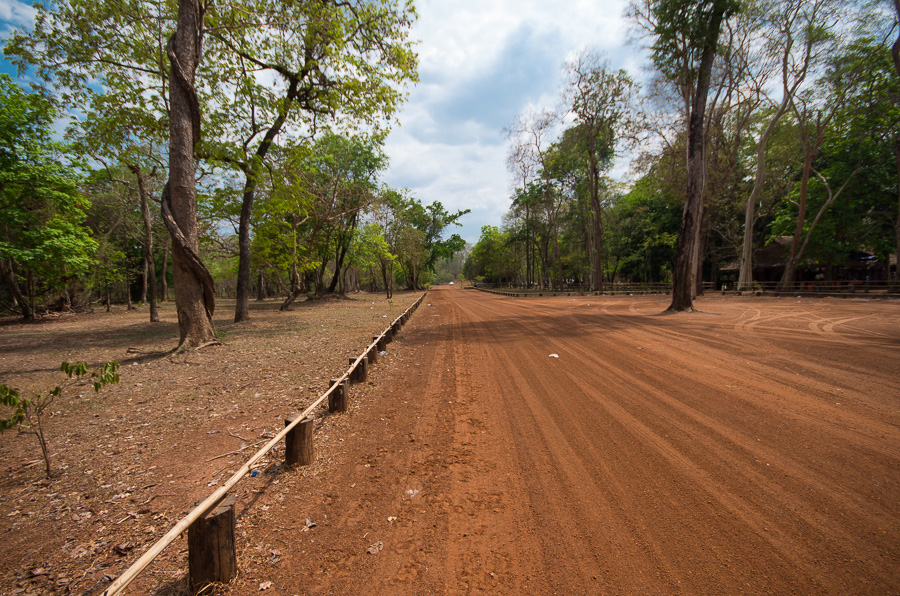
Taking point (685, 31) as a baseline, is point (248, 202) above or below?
below

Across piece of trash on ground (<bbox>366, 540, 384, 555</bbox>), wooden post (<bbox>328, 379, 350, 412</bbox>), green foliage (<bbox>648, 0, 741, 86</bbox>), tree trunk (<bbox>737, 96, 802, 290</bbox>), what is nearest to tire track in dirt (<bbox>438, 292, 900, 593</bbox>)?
piece of trash on ground (<bbox>366, 540, 384, 555</bbox>)

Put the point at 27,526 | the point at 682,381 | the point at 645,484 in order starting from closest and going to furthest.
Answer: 1. the point at 27,526
2. the point at 645,484
3. the point at 682,381

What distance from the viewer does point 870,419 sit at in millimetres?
3719

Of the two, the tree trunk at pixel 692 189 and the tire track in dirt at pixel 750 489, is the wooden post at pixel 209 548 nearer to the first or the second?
the tire track in dirt at pixel 750 489

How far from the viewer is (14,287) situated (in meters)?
14.5

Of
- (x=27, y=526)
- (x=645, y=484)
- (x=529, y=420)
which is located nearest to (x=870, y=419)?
(x=645, y=484)

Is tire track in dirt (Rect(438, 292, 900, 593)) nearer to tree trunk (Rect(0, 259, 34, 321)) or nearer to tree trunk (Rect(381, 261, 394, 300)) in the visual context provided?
tree trunk (Rect(0, 259, 34, 321))

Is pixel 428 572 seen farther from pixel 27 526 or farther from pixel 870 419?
pixel 870 419

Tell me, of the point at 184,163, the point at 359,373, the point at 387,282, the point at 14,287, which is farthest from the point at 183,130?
the point at 387,282

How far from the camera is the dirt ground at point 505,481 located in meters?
A: 2.10

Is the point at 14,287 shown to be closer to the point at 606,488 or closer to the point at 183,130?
the point at 183,130

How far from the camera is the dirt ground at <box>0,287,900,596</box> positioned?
2.10 metres

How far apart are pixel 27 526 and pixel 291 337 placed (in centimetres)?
810

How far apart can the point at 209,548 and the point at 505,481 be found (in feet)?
7.04
